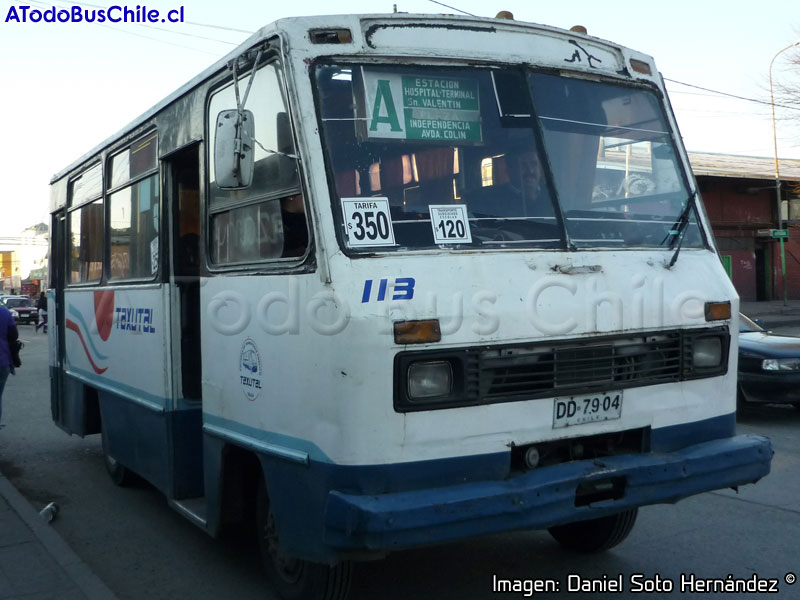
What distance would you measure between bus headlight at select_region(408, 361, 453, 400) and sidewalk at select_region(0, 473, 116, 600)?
2.12 metres

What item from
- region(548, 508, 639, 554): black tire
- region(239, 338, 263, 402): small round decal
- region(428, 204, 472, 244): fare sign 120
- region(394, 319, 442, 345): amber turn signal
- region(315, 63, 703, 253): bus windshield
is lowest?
region(548, 508, 639, 554): black tire

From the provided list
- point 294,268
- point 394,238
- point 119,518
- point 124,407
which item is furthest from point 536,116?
point 119,518

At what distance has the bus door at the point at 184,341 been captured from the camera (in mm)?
5543

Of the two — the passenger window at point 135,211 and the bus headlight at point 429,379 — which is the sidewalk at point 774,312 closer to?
the passenger window at point 135,211

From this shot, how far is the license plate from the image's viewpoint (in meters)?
4.05

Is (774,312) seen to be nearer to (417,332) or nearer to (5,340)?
(5,340)

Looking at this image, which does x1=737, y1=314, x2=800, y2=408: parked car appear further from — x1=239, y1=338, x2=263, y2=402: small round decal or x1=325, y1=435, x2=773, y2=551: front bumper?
x1=239, y1=338, x2=263, y2=402: small round decal

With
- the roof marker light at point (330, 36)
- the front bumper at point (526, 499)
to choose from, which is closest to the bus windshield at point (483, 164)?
the roof marker light at point (330, 36)

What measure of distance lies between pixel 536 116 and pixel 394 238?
1.11m

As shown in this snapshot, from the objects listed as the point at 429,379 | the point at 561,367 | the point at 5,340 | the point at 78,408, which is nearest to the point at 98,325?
the point at 78,408

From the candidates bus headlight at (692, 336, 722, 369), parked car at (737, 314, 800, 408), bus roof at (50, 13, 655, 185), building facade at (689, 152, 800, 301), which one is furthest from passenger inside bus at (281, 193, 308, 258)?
building facade at (689, 152, 800, 301)

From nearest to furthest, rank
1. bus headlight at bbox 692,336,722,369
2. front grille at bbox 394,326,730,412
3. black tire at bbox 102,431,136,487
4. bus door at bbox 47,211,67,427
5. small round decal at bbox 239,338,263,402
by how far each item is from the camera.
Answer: front grille at bbox 394,326,730,412 < small round decal at bbox 239,338,263,402 < bus headlight at bbox 692,336,722,369 < black tire at bbox 102,431,136,487 < bus door at bbox 47,211,67,427

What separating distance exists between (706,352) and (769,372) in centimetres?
564

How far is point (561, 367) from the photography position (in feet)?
13.3
